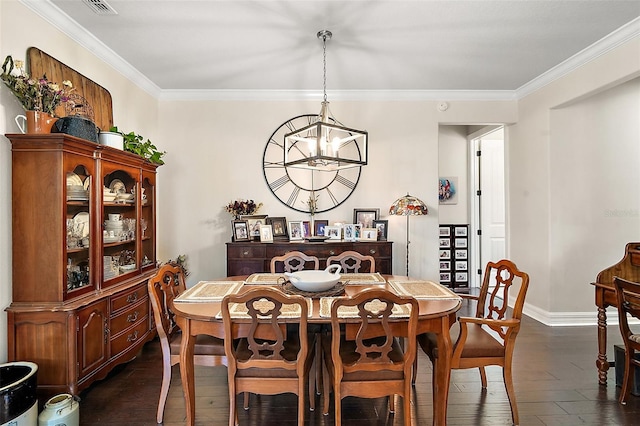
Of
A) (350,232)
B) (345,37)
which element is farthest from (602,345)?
(345,37)

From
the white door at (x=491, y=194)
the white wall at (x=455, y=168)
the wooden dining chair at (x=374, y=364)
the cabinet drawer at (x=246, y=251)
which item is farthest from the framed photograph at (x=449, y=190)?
the wooden dining chair at (x=374, y=364)

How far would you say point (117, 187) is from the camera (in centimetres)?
309

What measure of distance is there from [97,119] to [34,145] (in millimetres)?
1047

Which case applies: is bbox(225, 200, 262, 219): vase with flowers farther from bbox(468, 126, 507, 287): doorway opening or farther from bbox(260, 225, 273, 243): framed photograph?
bbox(468, 126, 507, 287): doorway opening

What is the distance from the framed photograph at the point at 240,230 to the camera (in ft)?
13.3

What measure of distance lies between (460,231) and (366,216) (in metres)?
2.22

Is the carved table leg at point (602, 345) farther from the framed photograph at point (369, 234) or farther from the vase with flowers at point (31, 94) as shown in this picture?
the vase with flowers at point (31, 94)

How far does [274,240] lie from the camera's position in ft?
13.6

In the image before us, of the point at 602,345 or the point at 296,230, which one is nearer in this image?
the point at 602,345

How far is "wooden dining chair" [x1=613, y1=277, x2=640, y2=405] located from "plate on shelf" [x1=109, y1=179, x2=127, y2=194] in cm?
377

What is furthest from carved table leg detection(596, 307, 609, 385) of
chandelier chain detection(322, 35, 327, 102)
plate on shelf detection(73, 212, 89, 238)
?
plate on shelf detection(73, 212, 89, 238)

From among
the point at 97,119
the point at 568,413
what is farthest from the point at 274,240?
the point at 568,413

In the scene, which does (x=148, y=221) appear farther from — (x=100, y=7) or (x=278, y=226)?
(x=100, y=7)

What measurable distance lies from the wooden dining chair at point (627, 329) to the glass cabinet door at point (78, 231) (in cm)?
357
